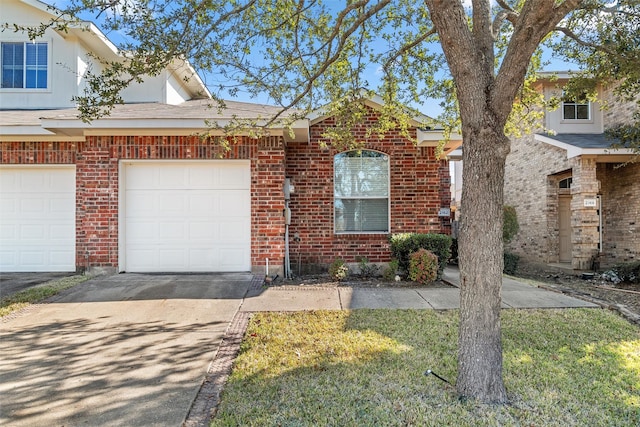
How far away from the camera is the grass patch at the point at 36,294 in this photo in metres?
5.23

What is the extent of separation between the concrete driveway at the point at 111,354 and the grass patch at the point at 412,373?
0.52 meters

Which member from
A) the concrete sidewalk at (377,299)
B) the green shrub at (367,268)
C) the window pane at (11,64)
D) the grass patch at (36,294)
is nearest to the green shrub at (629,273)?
the concrete sidewalk at (377,299)

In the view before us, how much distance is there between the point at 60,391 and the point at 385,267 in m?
6.29

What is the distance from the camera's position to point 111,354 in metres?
3.75

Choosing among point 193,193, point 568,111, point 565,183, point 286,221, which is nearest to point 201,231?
point 193,193

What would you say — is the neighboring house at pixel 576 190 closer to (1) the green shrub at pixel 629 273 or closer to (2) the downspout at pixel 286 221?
(1) the green shrub at pixel 629 273

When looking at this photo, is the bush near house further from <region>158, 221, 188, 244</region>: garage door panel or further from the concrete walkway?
<region>158, 221, 188, 244</region>: garage door panel

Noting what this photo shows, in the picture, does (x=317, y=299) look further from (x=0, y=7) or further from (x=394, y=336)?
(x=0, y=7)

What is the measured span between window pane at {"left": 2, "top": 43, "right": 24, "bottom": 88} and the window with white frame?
8748mm

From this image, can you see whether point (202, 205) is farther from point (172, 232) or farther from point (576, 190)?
point (576, 190)

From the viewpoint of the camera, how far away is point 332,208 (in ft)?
27.7

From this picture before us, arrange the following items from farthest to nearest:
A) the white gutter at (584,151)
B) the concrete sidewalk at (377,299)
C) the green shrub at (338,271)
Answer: the white gutter at (584,151) < the green shrub at (338,271) < the concrete sidewalk at (377,299)

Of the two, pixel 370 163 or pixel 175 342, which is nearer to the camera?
pixel 175 342

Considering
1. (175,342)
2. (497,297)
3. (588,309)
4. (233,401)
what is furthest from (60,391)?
(588,309)
